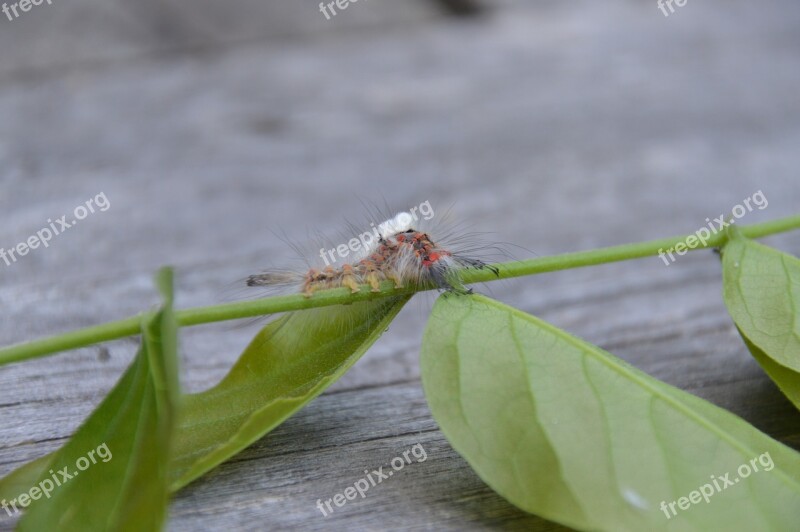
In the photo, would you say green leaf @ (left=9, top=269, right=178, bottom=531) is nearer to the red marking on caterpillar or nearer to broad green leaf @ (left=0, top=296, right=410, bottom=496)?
broad green leaf @ (left=0, top=296, right=410, bottom=496)

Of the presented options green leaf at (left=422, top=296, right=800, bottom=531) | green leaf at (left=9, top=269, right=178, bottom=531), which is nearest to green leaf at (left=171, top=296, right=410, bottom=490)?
green leaf at (left=9, top=269, right=178, bottom=531)

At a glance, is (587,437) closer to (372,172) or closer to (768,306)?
(768,306)

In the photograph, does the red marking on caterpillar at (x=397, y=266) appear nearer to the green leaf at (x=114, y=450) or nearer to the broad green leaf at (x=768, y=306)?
the green leaf at (x=114, y=450)

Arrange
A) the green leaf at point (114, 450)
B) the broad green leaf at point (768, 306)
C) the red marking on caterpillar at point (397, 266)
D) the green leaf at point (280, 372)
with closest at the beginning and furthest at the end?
the green leaf at point (114, 450), the green leaf at point (280, 372), the broad green leaf at point (768, 306), the red marking on caterpillar at point (397, 266)

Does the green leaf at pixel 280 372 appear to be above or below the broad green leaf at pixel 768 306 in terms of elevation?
above

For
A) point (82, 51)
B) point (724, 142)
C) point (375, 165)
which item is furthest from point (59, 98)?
point (724, 142)

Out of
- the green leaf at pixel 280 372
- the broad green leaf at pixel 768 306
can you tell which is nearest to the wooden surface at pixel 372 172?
the green leaf at pixel 280 372
